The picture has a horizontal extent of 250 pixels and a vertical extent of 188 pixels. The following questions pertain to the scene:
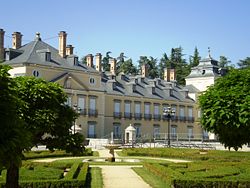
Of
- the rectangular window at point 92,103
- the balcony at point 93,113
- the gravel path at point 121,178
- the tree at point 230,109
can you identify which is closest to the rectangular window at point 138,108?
the balcony at point 93,113

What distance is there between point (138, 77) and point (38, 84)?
45.0 metres

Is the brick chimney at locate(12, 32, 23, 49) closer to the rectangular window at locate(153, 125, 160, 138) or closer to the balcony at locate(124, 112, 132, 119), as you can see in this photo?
the balcony at locate(124, 112, 132, 119)

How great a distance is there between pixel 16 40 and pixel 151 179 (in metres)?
32.2

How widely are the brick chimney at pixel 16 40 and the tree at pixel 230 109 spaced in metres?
33.1

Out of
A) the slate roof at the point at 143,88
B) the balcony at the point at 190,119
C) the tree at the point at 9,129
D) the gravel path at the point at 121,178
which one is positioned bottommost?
the gravel path at the point at 121,178

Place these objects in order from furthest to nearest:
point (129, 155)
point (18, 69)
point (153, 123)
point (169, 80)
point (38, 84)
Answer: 1. point (169, 80)
2. point (153, 123)
3. point (18, 69)
4. point (129, 155)
5. point (38, 84)

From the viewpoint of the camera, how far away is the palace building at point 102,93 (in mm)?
42812

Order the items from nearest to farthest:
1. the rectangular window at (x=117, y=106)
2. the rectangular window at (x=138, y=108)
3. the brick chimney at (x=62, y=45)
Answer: the brick chimney at (x=62, y=45), the rectangular window at (x=117, y=106), the rectangular window at (x=138, y=108)

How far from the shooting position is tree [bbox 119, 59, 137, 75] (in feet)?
270

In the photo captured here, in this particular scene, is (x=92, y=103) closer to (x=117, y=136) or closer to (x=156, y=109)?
(x=117, y=136)

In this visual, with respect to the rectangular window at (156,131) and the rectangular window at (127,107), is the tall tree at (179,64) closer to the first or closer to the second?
the rectangular window at (156,131)

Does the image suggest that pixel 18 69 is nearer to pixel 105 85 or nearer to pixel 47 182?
pixel 105 85

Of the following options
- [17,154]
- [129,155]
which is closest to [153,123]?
[129,155]

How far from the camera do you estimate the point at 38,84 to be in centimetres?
1227
